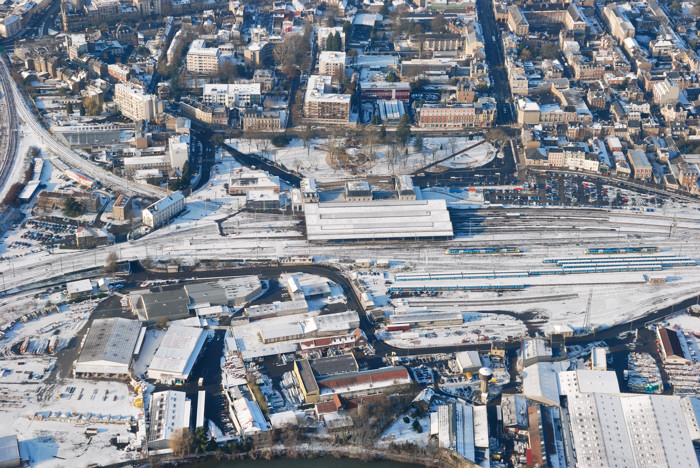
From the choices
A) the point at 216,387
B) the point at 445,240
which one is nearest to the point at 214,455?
the point at 216,387

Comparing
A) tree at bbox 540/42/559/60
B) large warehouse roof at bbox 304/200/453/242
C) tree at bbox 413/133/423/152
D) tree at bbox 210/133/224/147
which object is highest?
tree at bbox 540/42/559/60

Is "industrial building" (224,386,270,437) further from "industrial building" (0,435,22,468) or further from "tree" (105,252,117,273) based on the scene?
"tree" (105,252,117,273)

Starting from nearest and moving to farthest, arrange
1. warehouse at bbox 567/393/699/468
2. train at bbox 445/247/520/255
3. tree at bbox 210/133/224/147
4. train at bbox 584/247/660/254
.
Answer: warehouse at bbox 567/393/699/468 → train at bbox 445/247/520/255 → train at bbox 584/247/660/254 → tree at bbox 210/133/224/147

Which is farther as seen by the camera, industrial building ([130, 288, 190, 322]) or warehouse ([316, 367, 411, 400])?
industrial building ([130, 288, 190, 322])

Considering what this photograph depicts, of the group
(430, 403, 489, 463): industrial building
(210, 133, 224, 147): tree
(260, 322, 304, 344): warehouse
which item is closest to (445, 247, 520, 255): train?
(260, 322, 304, 344): warehouse

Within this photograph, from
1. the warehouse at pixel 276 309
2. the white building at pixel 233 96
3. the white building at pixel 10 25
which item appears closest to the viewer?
the warehouse at pixel 276 309

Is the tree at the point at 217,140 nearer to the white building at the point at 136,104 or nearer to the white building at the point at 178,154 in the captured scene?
the white building at the point at 178,154

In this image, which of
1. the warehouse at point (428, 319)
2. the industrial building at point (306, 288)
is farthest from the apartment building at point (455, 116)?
the warehouse at point (428, 319)
